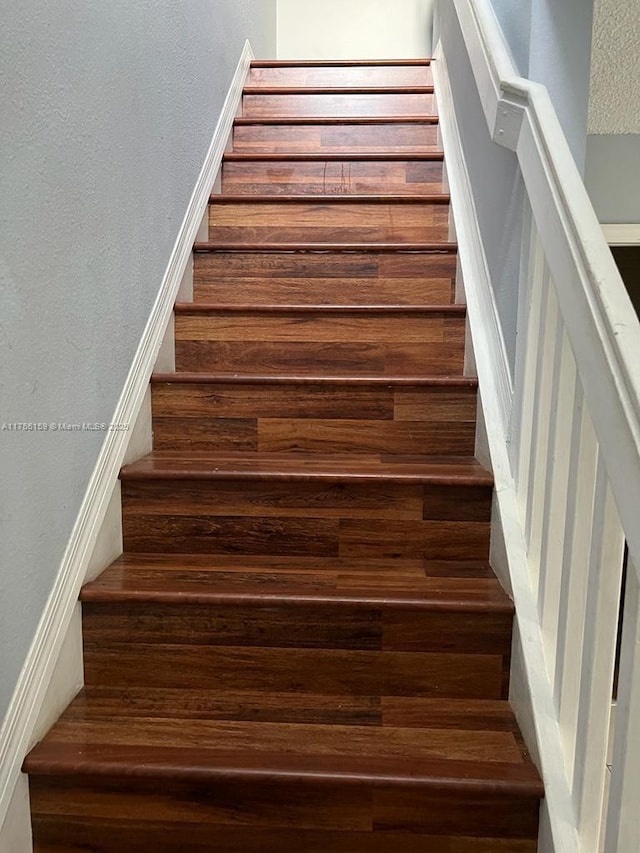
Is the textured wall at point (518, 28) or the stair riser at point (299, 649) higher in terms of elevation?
the textured wall at point (518, 28)

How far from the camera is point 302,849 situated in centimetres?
116

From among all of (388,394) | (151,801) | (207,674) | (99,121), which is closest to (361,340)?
(388,394)

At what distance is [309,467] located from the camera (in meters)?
1.59

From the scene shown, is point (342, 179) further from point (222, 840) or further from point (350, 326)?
point (222, 840)

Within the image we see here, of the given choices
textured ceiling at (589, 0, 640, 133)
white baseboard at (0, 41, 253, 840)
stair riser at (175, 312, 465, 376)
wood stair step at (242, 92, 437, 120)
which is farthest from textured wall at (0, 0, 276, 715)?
textured ceiling at (589, 0, 640, 133)

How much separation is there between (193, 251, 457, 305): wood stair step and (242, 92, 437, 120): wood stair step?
1020 millimetres

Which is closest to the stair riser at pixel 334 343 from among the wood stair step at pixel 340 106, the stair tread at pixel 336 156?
the stair tread at pixel 336 156

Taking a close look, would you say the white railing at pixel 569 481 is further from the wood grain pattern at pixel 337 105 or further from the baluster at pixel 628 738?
the wood grain pattern at pixel 337 105

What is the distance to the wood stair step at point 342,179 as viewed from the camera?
8.41 ft

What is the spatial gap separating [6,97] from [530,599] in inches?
49.1

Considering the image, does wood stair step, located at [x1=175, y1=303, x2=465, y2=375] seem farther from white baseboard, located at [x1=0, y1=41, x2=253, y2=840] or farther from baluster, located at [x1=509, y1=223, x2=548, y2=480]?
baluster, located at [x1=509, y1=223, x2=548, y2=480]

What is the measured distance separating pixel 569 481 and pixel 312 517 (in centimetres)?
63

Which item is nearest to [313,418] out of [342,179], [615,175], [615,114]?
[342,179]

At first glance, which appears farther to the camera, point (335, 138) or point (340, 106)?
point (340, 106)
